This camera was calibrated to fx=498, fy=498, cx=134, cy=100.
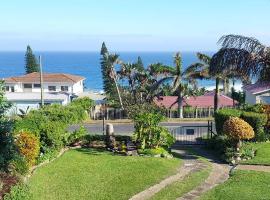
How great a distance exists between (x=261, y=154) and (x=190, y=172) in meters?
5.04

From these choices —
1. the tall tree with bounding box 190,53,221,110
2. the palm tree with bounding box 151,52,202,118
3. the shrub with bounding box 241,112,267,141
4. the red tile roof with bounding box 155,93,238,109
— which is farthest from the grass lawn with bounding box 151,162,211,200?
the red tile roof with bounding box 155,93,238,109

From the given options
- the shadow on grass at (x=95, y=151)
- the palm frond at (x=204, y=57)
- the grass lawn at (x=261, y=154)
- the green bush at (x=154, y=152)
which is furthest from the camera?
the palm frond at (x=204, y=57)

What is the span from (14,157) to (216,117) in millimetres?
14374

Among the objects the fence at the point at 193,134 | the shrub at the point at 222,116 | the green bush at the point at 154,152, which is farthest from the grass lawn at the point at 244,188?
the fence at the point at 193,134

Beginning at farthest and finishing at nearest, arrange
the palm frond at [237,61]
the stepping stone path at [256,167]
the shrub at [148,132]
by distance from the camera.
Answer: the shrub at [148,132] < the stepping stone path at [256,167] < the palm frond at [237,61]

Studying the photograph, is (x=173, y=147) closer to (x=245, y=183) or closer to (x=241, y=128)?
(x=241, y=128)

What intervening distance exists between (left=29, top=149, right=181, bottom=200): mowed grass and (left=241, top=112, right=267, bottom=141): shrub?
6.21 metres

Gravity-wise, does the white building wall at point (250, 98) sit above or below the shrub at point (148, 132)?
above

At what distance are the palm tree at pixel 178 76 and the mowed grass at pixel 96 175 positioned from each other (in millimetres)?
24760

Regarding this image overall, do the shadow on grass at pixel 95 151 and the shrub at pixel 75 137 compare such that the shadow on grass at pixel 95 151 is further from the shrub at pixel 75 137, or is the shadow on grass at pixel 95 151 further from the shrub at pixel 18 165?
the shrub at pixel 18 165

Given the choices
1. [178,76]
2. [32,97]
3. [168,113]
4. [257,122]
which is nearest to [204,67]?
[178,76]

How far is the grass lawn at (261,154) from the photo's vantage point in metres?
22.2

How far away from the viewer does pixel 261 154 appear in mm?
23625

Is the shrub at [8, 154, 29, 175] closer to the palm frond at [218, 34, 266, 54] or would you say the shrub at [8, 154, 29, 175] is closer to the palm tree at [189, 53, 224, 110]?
the palm frond at [218, 34, 266, 54]
